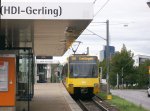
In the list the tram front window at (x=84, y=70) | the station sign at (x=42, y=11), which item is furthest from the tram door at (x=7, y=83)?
the tram front window at (x=84, y=70)

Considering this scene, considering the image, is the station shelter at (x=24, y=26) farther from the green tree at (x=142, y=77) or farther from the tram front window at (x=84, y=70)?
the green tree at (x=142, y=77)

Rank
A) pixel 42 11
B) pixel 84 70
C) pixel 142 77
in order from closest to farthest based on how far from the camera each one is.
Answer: pixel 42 11 → pixel 84 70 → pixel 142 77

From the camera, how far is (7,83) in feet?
58.4

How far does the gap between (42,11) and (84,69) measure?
2124cm

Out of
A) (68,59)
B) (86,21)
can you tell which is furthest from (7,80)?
(68,59)

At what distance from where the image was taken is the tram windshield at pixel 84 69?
36312 mm

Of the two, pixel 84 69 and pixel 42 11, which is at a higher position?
pixel 42 11

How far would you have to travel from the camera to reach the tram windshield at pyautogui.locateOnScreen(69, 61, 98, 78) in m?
36.3

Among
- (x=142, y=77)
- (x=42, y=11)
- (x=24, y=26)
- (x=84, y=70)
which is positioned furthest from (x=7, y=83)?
(x=142, y=77)

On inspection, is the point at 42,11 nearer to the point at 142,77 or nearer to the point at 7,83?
the point at 7,83

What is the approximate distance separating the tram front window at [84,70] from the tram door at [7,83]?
728 inches

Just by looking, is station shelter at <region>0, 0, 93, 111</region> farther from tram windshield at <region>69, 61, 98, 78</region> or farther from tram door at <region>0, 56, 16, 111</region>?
tram windshield at <region>69, 61, 98, 78</region>

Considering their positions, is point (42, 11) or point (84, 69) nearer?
point (42, 11)

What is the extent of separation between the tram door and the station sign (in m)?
2.71
